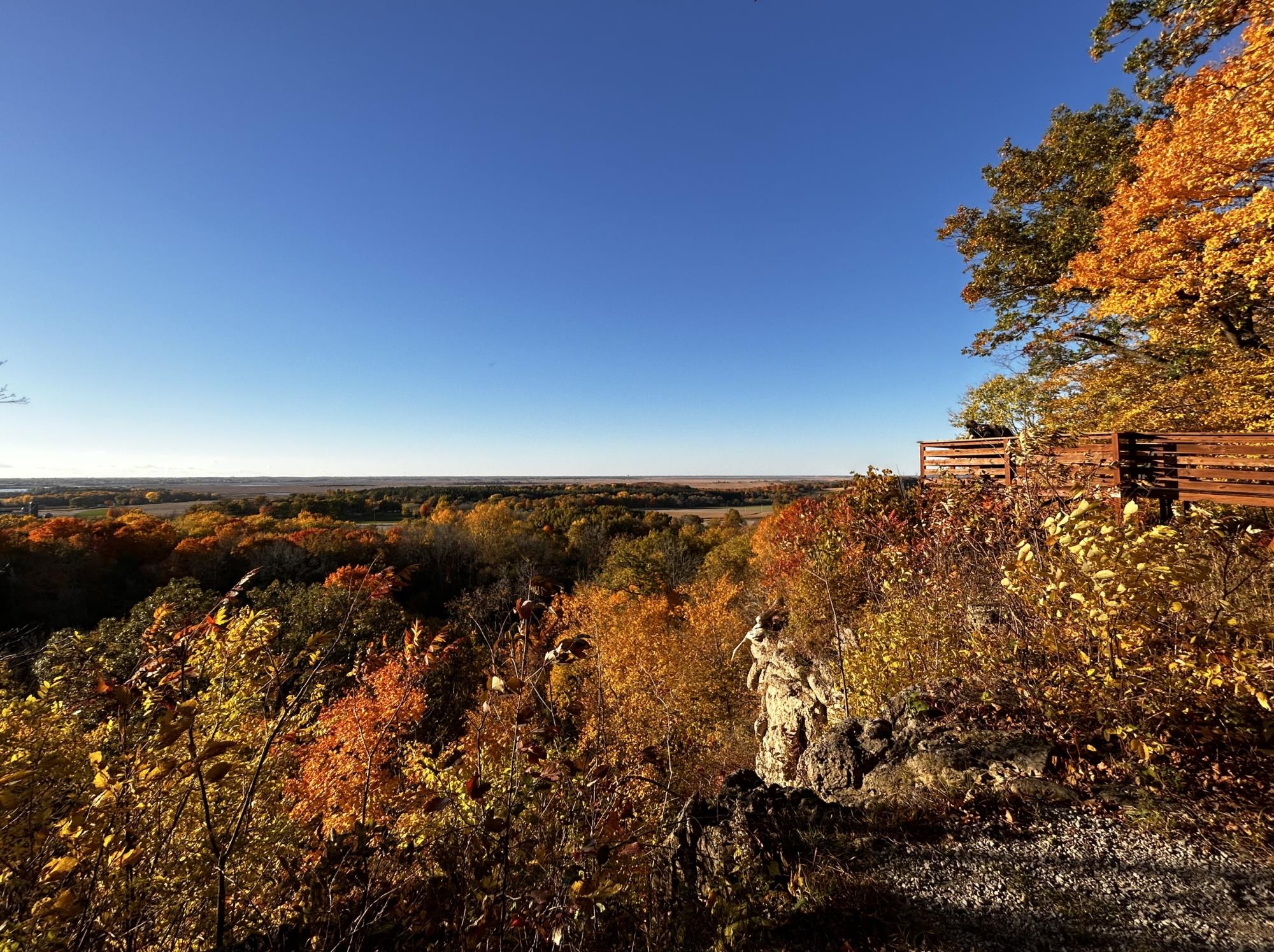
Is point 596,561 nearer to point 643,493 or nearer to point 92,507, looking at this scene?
point 643,493

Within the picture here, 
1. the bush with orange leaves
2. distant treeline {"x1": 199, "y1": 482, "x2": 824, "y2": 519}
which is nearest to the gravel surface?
the bush with orange leaves

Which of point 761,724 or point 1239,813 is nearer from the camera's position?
point 1239,813

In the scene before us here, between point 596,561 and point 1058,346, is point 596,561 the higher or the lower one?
the lower one

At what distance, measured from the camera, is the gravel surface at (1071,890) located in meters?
2.58

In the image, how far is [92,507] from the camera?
72.3 m

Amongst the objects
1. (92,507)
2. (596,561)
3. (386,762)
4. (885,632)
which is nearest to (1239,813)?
(885,632)

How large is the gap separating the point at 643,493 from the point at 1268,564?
10772 cm

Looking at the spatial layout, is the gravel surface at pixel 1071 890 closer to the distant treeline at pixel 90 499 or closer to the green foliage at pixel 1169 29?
the green foliage at pixel 1169 29

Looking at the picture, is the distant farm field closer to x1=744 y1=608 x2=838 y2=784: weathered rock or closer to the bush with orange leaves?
the bush with orange leaves

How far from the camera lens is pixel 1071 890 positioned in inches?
115

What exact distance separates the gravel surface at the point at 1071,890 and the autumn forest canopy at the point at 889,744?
0.06 feet

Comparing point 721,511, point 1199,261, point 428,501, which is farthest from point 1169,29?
point 428,501

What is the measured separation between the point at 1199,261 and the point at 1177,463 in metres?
3.92

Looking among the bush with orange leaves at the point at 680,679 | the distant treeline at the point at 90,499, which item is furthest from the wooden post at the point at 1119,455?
the distant treeline at the point at 90,499
